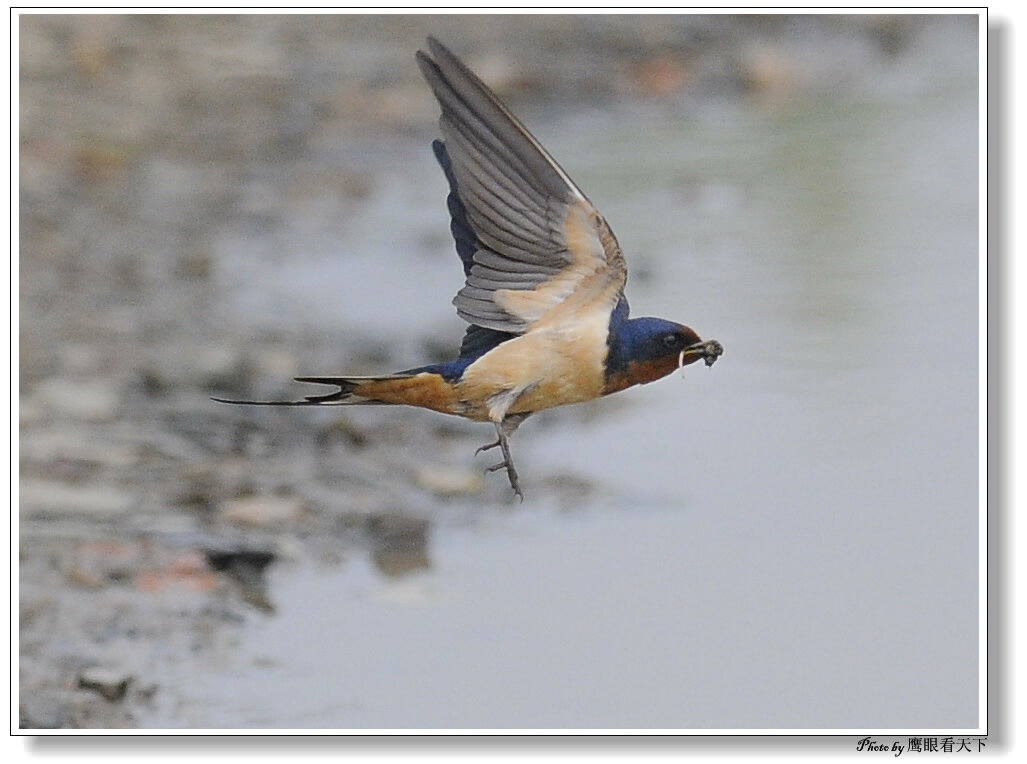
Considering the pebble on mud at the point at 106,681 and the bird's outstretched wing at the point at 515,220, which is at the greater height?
the bird's outstretched wing at the point at 515,220

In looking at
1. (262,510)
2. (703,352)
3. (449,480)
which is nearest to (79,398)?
(262,510)

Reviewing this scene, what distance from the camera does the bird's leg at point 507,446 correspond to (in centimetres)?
166

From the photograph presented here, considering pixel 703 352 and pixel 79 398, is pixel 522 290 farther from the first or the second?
pixel 79 398

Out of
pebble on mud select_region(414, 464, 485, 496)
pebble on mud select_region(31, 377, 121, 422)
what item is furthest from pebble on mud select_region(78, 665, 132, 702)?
pebble on mud select_region(414, 464, 485, 496)

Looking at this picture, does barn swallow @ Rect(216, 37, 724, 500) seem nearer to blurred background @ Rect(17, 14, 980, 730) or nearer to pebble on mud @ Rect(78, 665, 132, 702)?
blurred background @ Rect(17, 14, 980, 730)

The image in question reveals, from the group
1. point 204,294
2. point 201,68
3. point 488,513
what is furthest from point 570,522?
point 201,68

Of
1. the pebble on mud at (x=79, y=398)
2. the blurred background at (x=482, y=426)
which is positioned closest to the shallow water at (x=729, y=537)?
the blurred background at (x=482, y=426)

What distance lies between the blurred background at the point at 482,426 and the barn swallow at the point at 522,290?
0.32 ft

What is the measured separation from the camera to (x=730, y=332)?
5.97 ft

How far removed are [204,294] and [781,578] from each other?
2.28 ft

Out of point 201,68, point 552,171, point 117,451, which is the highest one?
point 201,68

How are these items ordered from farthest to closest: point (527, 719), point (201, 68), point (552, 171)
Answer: point (201, 68)
point (527, 719)
point (552, 171)

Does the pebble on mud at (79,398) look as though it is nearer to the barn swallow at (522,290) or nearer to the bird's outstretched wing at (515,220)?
the barn swallow at (522,290)
